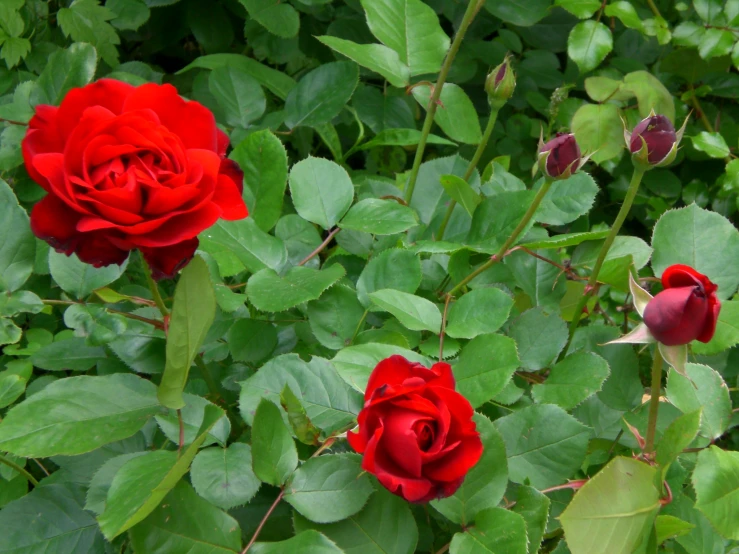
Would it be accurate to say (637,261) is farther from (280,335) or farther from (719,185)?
(719,185)

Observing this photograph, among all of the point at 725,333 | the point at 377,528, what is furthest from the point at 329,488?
the point at 725,333

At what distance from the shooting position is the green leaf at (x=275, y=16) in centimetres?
107

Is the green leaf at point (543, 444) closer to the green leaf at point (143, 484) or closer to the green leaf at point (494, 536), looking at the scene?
the green leaf at point (494, 536)

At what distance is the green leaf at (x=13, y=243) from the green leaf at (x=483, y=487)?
13.4 inches

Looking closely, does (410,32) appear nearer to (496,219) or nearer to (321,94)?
(321,94)

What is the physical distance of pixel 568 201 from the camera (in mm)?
706

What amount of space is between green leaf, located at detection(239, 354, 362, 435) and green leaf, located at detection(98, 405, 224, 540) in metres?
0.07

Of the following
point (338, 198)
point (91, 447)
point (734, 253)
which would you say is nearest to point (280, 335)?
point (338, 198)

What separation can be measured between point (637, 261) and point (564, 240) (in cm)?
7

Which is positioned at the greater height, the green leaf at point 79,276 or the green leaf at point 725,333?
the green leaf at point 79,276

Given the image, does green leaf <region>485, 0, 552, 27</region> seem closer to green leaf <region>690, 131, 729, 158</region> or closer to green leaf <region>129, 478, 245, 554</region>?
green leaf <region>690, 131, 729, 158</region>

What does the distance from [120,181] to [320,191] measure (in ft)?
0.92

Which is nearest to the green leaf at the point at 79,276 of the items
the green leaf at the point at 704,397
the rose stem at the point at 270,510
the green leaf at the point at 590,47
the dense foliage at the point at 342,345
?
the dense foliage at the point at 342,345

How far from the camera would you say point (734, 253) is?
2.03ft
